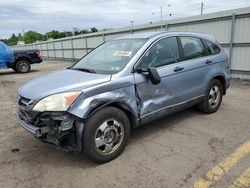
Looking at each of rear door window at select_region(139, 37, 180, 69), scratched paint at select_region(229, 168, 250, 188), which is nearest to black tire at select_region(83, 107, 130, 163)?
rear door window at select_region(139, 37, 180, 69)

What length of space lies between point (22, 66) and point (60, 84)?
13215 mm

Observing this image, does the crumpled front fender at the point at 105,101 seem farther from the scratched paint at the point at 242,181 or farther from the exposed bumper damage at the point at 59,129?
the scratched paint at the point at 242,181

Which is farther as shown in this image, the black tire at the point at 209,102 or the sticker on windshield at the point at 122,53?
the black tire at the point at 209,102

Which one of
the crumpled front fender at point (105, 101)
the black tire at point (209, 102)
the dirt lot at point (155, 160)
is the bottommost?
the dirt lot at point (155, 160)

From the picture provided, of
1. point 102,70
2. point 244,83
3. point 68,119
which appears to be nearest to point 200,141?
point 102,70

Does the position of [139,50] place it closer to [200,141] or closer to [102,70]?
[102,70]

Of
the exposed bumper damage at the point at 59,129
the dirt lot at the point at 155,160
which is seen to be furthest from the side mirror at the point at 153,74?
the exposed bumper damage at the point at 59,129

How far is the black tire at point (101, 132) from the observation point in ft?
10.5

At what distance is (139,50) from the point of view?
3.96 m

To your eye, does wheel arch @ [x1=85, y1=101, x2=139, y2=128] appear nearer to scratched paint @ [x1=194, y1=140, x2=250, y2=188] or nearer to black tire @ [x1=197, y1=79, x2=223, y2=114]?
scratched paint @ [x1=194, y1=140, x2=250, y2=188]

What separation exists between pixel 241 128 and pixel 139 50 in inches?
93.5

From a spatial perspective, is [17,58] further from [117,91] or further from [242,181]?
[242,181]

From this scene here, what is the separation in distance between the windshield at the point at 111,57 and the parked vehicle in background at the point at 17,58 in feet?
36.8

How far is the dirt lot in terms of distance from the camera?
3.07 m
